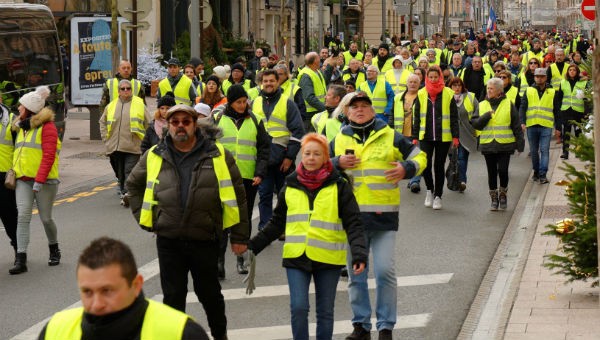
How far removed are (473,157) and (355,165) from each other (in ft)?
45.4

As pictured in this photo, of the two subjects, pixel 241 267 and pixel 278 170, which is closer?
pixel 241 267


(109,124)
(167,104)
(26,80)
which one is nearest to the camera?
(167,104)

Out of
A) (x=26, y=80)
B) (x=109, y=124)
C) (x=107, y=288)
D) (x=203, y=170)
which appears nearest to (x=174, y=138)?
(x=203, y=170)

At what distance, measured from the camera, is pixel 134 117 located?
1580 centimetres

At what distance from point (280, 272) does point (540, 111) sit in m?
7.73

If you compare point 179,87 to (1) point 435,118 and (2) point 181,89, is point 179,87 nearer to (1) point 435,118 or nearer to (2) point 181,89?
(2) point 181,89

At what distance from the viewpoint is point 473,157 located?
74.1ft

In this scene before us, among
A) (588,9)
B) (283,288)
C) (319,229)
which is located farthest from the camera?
(588,9)

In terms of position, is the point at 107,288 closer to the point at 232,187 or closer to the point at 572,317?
the point at 232,187

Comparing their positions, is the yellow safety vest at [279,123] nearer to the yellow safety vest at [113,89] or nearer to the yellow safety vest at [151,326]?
the yellow safety vest at [113,89]

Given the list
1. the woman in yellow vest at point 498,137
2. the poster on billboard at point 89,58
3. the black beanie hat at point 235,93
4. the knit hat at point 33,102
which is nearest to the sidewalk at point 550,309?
the black beanie hat at point 235,93

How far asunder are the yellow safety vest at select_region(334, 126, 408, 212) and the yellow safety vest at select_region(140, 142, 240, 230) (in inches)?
42.1

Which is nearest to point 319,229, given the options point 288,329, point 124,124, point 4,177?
point 288,329

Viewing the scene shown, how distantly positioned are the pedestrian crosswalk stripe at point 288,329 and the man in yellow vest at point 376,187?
66 centimetres
